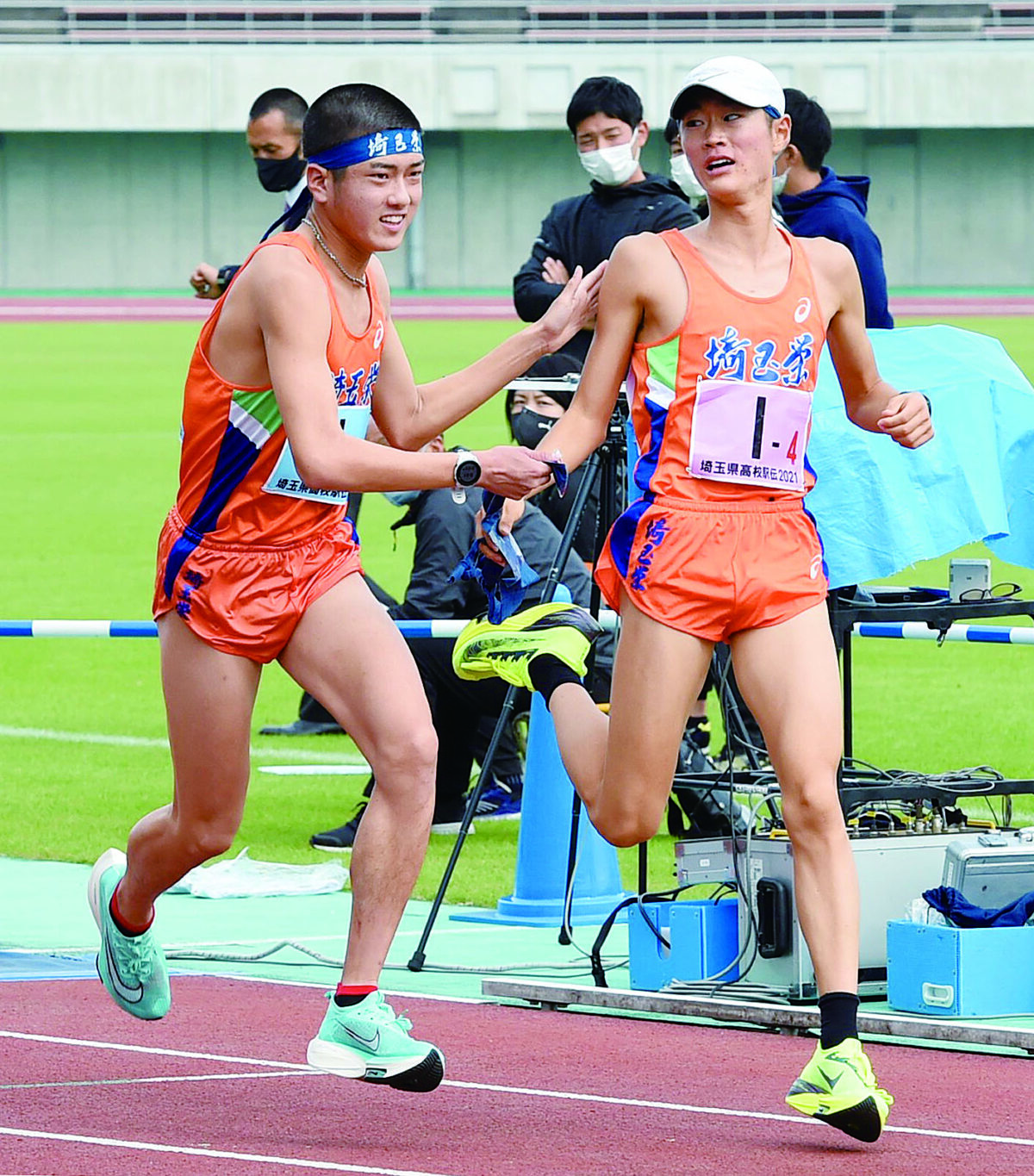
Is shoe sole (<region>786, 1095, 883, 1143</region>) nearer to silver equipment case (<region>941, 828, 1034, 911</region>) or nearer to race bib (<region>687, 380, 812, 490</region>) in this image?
race bib (<region>687, 380, 812, 490</region>)

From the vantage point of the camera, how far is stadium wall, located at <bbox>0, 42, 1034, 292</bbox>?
2200 inches

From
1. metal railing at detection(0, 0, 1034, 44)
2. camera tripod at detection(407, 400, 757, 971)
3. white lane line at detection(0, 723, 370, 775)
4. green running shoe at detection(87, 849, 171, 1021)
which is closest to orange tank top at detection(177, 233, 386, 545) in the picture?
green running shoe at detection(87, 849, 171, 1021)

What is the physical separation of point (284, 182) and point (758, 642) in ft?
18.2

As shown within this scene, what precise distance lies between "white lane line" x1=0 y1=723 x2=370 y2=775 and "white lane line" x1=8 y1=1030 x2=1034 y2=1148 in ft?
15.9

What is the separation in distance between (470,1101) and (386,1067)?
0.35 m

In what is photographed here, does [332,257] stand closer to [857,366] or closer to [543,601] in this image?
[857,366]

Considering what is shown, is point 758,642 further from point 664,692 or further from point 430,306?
point 430,306

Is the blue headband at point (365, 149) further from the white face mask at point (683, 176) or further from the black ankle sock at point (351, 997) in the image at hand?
the white face mask at point (683, 176)

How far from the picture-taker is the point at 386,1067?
193 inches

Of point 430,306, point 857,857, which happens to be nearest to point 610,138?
point 857,857

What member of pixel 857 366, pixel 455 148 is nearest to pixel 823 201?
pixel 857 366

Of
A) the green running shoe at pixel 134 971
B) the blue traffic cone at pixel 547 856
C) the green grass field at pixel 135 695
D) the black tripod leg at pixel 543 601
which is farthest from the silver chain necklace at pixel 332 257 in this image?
the green grass field at pixel 135 695

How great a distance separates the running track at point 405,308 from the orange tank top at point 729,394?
40.7 meters

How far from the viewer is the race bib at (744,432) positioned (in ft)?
16.4
